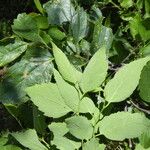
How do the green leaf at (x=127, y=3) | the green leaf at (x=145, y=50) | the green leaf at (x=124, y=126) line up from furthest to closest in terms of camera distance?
the green leaf at (x=127, y=3), the green leaf at (x=145, y=50), the green leaf at (x=124, y=126)

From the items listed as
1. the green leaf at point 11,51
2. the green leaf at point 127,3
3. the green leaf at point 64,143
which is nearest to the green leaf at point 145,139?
the green leaf at point 64,143

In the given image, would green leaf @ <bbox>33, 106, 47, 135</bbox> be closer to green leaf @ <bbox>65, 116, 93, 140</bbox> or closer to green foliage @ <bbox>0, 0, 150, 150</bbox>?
green foliage @ <bbox>0, 0, 150, 150</bbox>

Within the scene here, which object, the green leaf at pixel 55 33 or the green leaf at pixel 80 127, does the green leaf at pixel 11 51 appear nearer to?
the green leaf at pixel 55 33

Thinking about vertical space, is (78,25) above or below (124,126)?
above

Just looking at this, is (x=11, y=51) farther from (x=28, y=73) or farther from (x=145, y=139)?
(x=145, y=139)

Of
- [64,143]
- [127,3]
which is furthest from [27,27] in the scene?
[127,3]

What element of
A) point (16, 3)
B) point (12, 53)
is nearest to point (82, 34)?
point (12, 53)
